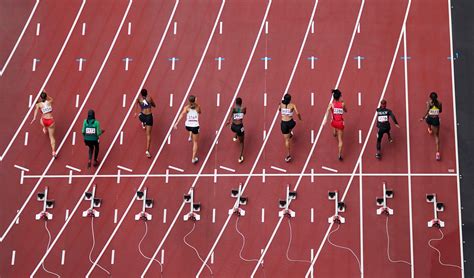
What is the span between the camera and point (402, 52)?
25.7 m

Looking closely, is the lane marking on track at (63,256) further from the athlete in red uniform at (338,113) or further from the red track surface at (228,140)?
the athlete in red uniform at (338,113)

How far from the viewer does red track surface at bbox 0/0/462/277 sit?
23703mm

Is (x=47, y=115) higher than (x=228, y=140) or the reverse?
the reverse

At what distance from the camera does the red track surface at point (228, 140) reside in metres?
23.7

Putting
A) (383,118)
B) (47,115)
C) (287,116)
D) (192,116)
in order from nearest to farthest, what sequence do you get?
(383,118) → (287,116) → (192,116) → (47,115)

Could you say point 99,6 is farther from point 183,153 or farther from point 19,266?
point 19,266

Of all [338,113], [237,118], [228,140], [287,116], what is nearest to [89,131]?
[228,140]

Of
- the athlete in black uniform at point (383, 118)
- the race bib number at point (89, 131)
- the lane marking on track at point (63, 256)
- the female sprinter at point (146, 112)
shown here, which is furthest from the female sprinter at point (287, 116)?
the lane marking on track at point (63, 256)

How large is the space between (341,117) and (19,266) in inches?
439

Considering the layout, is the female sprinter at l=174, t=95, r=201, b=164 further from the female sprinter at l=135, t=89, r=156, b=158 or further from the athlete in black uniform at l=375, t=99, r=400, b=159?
the athlete in black uniform at l=375, t=99, r=400, b=159

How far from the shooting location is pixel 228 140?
990 inches

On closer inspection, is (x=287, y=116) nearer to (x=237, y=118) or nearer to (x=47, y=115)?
(x=237, y=118)

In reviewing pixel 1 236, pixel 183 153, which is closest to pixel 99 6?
pixel 183 153

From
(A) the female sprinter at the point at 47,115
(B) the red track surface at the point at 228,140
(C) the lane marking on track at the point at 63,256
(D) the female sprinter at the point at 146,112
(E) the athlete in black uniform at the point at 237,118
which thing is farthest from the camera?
(A) the female sprinter at the point at 47,115
